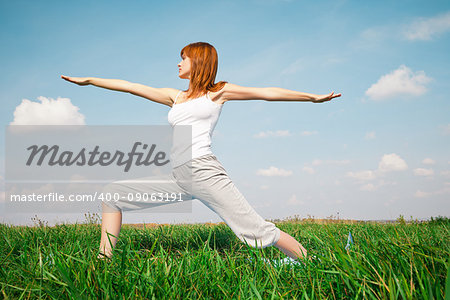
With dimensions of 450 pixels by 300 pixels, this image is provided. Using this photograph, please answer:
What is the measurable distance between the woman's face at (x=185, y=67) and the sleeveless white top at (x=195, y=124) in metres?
0.34

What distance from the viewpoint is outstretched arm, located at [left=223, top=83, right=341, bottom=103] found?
3.56 m

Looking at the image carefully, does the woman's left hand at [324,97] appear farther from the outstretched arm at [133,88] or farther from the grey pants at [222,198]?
the outstretched arm at [133,88]

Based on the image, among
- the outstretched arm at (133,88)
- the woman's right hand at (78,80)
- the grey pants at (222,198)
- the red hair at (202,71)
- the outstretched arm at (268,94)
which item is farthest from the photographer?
the woman's right hand at (78,80)

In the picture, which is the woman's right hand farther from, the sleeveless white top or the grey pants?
the grey pants

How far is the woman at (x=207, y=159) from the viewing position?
10.8ft

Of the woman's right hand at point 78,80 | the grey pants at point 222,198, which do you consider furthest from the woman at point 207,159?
the woman's right hand at point 78,80

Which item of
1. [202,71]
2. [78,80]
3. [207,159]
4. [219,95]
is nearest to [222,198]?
[207,159]

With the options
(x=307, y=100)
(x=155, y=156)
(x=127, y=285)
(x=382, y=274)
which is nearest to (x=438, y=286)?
(x=382, y=274)

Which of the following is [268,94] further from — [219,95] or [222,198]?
[222,198]

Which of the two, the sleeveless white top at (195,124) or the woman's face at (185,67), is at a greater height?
the woman's face at (185,67)

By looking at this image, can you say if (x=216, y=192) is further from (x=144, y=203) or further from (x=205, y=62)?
(x=205, y=62)

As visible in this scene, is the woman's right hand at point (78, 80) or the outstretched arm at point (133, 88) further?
the woman's right hand at point (78, 80)

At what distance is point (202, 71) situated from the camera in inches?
145

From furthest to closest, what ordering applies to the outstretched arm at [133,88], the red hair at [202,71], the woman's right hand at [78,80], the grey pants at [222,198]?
1. the woman's right hand at [78,80]
2. the outstretched arm at [133,88]
3. the red hair at [202,71]
4. the grey pants at [222,198]
